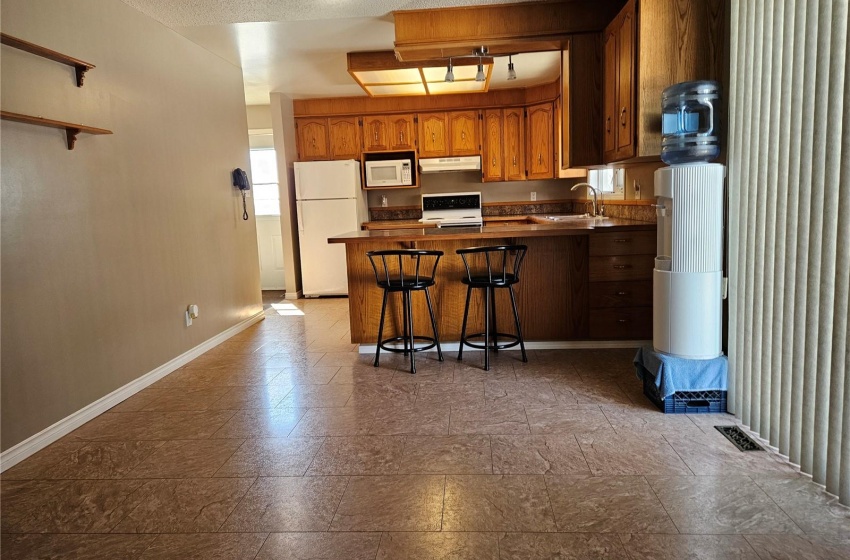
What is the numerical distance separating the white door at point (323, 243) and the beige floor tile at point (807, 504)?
5.18m

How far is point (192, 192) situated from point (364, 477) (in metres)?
3.02

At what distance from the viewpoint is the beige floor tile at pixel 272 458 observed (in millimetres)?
2346

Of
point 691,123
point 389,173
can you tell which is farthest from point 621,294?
point 389,173

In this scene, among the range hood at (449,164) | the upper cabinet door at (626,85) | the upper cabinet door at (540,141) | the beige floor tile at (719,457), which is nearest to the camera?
the beige floor tile at (719,457)

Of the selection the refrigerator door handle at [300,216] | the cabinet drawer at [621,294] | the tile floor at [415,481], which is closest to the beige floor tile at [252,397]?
the tile floor at [415,481]

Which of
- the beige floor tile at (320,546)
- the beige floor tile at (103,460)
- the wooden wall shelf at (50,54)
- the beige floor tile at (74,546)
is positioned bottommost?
the beige floor tile at (74,546)

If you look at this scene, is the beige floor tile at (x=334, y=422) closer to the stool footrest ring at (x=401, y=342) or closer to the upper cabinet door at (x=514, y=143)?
the stool footrest ring at (x=401, y=342)

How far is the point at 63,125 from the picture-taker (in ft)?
9.17

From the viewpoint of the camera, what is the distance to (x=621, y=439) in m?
2.50

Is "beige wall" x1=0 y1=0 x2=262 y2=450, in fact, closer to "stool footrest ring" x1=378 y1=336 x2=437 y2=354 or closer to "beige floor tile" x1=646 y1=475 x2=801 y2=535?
"stool footrest ring" x1=378 y1=336 x2=437 y2=354

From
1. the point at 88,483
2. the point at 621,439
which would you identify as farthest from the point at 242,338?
the point at 621,439

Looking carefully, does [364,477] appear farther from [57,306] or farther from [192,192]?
[192,192]

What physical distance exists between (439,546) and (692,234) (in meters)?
1.92

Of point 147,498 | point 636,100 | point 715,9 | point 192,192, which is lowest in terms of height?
point 147,498
